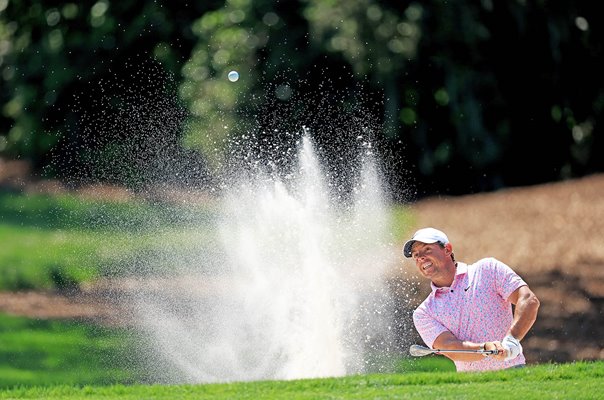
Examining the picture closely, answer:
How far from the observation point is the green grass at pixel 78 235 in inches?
432

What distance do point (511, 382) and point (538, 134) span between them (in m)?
9.37

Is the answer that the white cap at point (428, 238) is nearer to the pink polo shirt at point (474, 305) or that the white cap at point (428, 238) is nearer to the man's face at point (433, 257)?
the man's face at point (433, 257)

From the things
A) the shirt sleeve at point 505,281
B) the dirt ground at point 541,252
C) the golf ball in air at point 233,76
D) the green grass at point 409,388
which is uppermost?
the golf ball in air at point 233,76

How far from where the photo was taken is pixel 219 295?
9453 mm

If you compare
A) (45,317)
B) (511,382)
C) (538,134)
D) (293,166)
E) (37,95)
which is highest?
(37,95)

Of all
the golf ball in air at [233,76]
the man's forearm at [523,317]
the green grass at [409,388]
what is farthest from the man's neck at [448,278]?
the golf ball in air at [233,76]

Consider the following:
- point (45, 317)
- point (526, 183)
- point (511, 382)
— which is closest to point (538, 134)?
point (526, 183)

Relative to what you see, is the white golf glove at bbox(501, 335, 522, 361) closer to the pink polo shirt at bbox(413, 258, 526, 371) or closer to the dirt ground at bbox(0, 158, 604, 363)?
the pink polo shirt at bbox(413, 258, 526, 371)

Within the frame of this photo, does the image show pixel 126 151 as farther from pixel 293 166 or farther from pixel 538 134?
pixel 538 134

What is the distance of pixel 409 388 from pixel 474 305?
2.16 feet

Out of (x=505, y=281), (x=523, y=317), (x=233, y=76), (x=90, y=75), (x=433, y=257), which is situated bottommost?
(x=523, y=317)

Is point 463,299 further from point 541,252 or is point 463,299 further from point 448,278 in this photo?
point 541,252

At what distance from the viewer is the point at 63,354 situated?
798 cm

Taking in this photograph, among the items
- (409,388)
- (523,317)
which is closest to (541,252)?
(409,388)
